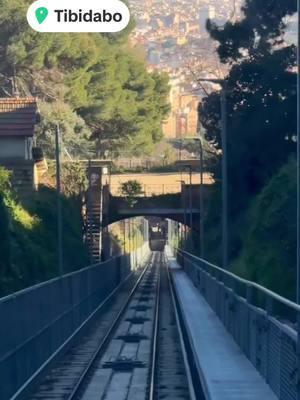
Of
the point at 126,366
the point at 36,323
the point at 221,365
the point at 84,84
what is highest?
the point at 84,84

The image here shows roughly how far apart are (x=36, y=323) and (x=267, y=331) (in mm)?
6843

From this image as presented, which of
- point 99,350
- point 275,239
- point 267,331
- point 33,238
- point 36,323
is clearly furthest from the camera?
point 33,238

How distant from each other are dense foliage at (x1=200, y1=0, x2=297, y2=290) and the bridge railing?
25.8 m

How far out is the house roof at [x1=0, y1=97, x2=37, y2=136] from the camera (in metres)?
64.6

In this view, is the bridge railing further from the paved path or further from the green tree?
the green tree

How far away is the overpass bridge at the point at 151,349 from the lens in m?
18.9

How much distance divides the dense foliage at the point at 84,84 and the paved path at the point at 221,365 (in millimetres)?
40771

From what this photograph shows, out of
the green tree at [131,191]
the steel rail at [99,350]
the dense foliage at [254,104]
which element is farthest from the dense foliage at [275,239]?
the green tree at [131,191]

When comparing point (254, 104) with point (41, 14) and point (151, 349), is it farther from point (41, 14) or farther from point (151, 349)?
point (41, 14)

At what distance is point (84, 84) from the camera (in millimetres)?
87500

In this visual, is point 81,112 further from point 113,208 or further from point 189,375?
point 189,375

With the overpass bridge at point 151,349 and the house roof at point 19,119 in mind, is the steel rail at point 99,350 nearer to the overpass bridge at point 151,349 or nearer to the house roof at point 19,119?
the overpass bridge at point 151,349

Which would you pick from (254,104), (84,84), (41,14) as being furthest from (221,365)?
(84,84)

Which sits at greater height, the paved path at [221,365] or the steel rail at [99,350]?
the paved path at [221,365]
